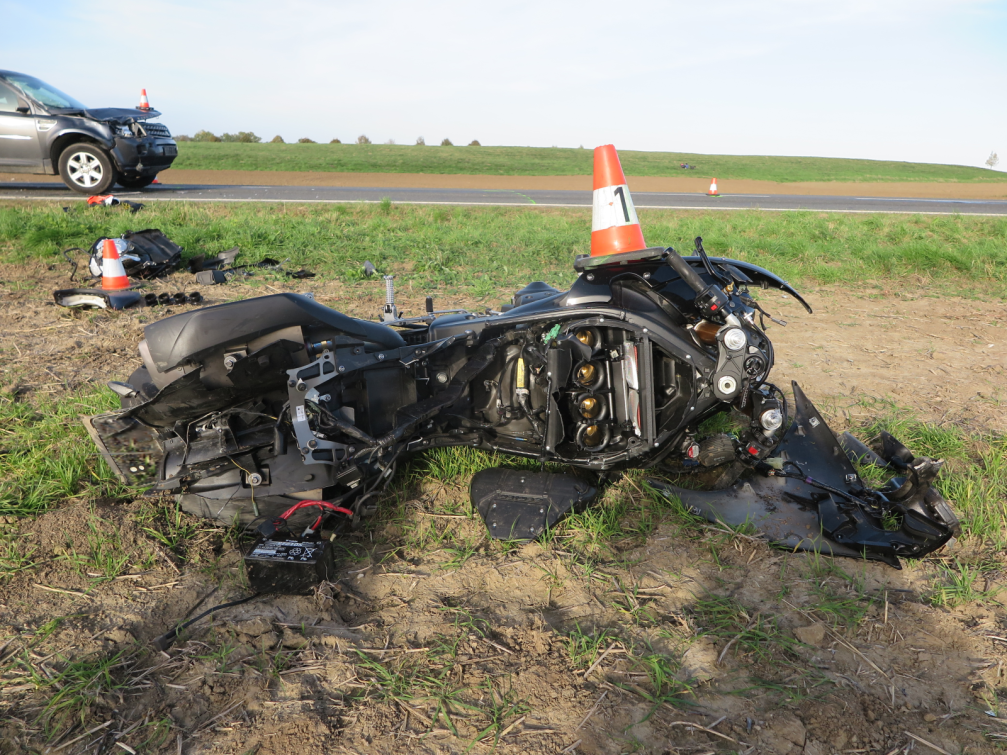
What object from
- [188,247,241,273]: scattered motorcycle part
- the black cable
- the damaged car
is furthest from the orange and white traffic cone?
the damaged car

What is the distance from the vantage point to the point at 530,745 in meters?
2.41

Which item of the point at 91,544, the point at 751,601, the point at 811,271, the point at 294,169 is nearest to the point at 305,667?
the point at 91,544

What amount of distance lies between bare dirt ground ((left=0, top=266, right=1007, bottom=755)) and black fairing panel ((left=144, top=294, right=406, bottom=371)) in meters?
1.17

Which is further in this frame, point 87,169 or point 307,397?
point 87,169

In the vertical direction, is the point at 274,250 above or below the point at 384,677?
above

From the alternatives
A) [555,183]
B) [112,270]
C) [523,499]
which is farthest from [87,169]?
[555,183]

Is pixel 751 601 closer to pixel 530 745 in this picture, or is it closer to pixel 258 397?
pixel 530 745

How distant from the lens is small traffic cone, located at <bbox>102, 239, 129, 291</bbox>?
7.85 m

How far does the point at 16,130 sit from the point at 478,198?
10.4 m

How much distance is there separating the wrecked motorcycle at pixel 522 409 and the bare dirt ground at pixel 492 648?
30 cm

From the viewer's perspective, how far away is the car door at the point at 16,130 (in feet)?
39.5

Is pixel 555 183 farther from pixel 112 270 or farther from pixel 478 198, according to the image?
pixel 112 270

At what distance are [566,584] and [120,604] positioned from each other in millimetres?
2173

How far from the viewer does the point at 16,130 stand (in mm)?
12086
